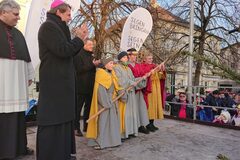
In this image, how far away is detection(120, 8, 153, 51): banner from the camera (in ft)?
17.7

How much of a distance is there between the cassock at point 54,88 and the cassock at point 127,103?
162 centimetres

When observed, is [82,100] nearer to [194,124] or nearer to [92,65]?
[92,65]

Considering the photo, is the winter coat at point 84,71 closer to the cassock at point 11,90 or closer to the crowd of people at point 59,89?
the crowd of people at point 59,89

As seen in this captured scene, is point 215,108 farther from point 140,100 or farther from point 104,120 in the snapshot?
point 104,120

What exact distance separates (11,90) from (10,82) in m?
0.09

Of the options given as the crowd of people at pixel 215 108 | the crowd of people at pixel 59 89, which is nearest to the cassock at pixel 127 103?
the crowd of people at pixel 59 89

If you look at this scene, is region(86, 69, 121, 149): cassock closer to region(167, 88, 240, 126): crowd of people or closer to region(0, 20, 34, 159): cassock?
region(0, 20, 34, 159): cassock

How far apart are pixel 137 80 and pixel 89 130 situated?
123cm

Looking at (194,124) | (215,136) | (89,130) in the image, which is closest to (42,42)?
(89,130)

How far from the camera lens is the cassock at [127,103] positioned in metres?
4.45

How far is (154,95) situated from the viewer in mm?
5383

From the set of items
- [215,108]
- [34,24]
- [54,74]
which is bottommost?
[215,108]

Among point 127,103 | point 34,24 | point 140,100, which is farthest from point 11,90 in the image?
point 140,100

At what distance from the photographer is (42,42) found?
280 centimetres
